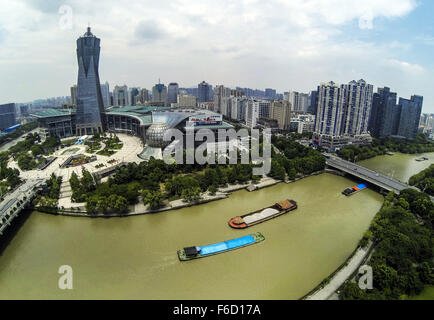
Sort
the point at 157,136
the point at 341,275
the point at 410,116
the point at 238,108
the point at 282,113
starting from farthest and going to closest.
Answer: the point at 238,108, the point at 282,113, the point at 410,116, the point at 157,136, the point at 341,275

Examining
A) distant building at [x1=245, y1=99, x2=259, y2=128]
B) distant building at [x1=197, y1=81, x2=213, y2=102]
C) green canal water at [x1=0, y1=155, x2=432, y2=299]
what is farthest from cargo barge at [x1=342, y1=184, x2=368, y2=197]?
distant building at [x1=197, y1=81, x2=213, y2=102]

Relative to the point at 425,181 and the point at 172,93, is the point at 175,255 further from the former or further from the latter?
the point at 172,93

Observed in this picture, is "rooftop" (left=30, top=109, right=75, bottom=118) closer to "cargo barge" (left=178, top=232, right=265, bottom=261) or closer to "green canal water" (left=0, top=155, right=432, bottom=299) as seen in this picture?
"green canal water" (left=0, top=155, right=432, bottom=299)

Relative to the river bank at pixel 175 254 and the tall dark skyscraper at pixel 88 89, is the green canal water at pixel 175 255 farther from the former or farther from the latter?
the tall dark skyscraper at pixel 88 89

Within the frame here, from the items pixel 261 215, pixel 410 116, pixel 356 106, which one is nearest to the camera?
pixel 261 215

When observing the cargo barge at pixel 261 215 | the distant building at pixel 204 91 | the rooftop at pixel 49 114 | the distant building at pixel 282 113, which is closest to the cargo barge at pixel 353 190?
the cargo barge at pixel 261 215

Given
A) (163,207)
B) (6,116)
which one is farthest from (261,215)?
(6,116)
